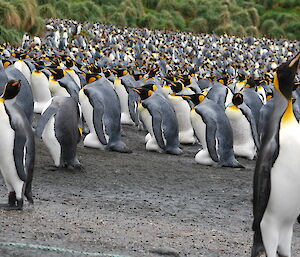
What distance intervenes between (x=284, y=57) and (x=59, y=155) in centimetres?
2446

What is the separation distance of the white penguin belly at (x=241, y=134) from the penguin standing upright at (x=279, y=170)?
484 centimetres

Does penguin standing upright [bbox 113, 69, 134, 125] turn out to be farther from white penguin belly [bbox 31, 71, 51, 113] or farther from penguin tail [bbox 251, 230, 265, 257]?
penguin tail [bbox 251, 230, 265, 257]

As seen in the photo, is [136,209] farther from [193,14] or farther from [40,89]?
[193,14]

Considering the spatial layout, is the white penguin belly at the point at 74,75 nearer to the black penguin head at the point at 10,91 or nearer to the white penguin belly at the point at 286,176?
the black penguin head at the point at 10,91

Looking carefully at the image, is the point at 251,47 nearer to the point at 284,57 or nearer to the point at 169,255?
the point at 284,57

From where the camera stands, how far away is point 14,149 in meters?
4.73

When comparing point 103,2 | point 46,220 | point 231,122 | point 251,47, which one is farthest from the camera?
point 103,2

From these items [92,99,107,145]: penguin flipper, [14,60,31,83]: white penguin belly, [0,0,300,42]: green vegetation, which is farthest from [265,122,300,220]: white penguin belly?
[0,0,300,42]: green vegetation

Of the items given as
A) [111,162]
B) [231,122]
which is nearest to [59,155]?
[111,162]

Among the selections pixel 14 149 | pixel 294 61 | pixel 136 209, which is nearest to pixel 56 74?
pixel 136 209

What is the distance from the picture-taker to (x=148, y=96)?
8.69 metres

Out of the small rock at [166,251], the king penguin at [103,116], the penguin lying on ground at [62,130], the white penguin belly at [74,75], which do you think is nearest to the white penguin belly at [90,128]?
the king penguin at [103,116]

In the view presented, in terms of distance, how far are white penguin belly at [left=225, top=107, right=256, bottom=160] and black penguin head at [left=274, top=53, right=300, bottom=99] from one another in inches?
191

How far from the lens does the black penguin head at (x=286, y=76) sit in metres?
3.57
